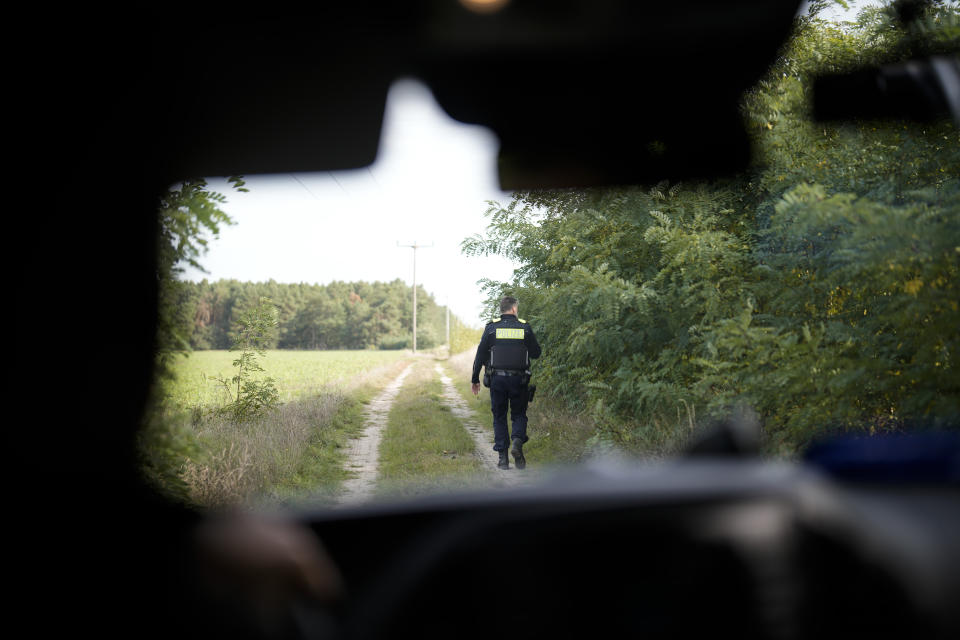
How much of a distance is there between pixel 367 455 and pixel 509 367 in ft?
7.50

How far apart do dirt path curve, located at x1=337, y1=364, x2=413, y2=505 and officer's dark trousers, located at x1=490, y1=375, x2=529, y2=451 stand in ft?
4.99

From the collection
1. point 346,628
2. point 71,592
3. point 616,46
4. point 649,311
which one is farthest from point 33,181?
point 649,311

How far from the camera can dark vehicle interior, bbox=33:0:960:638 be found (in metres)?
0.54

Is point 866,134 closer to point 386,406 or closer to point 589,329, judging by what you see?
point 589,329

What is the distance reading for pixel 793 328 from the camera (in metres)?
3.69


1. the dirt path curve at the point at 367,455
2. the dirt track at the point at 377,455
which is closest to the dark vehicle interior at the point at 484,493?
the dirt path curve at the point at 367,455

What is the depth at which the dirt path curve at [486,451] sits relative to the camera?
23.0ft

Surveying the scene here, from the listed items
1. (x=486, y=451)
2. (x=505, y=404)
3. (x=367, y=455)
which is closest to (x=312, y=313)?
(x=367, y=455)

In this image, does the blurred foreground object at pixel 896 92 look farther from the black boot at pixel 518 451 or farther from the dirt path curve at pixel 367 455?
the black boot at pixel 518 451

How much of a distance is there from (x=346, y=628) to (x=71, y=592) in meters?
0.55

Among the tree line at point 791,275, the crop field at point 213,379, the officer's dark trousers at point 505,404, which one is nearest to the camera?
the tree line at point 791,275

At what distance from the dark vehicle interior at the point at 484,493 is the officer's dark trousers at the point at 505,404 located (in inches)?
203

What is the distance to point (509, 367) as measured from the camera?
320 inches

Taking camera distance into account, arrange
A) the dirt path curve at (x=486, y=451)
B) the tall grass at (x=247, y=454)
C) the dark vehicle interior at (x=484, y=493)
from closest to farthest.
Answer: the dark vehicle interior at (x=484, y=493), the tall grass at (x=247, y=454), the dirt path curve at (x=486, y=451)
